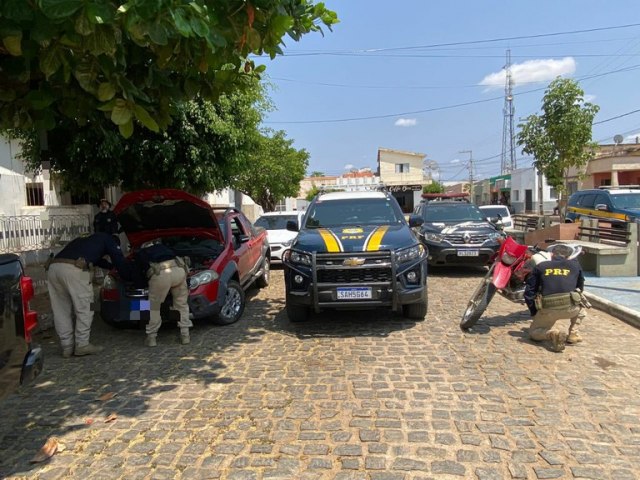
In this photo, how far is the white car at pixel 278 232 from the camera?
1245 cm

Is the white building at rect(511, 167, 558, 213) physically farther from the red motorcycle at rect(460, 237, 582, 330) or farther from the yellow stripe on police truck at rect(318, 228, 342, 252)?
the yellow stripe on police truck at rect(318, 228, 342, 252)

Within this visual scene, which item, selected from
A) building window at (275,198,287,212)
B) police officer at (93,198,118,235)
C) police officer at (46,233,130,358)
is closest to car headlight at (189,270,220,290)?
police officer at (46,233,130,358)

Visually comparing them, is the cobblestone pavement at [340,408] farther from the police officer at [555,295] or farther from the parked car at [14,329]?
the parked car at [14,329]

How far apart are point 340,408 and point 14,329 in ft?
7.97

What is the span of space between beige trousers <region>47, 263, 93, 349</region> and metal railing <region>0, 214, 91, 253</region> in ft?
12.4

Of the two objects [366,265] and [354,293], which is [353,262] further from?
[354,293]

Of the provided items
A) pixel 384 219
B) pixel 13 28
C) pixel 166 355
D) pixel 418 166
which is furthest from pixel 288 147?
pixel 418 166

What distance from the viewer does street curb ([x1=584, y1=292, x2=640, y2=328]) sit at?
6339mm

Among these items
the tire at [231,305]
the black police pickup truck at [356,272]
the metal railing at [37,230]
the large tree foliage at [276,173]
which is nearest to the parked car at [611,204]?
the black police pickup truck at [356,272]

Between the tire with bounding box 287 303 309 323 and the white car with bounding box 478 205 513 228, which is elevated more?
the white car with bounding box 478 205 513 228

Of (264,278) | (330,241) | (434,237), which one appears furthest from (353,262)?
(434,237)

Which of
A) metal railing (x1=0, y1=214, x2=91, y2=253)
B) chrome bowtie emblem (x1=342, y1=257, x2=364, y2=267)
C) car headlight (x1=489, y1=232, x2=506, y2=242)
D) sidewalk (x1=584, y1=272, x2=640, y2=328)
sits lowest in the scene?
sidewalk (x1=584, y1=272, x2=640, y2=328)

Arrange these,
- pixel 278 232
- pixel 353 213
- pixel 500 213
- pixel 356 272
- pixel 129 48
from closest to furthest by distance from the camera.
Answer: pixel 129 48 < pixel 356 272 < pixel 353 213 < pixel 278 232 < pixel 500 213

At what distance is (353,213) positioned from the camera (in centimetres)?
762
